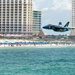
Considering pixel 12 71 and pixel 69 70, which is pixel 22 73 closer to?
pixel 12 71

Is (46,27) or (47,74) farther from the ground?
(46,27)

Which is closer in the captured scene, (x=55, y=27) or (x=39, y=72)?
(x=55, y=27)

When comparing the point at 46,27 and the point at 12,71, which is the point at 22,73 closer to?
the point at 12,71

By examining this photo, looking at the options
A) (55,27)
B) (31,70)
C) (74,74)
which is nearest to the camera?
(55,27)

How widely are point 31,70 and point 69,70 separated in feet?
29.7

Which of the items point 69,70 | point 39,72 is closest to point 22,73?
point 39,72

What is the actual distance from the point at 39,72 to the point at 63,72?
5.55 m

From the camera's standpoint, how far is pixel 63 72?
378ft

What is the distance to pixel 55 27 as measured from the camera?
101875 millimetres

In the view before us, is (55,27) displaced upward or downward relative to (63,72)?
upward

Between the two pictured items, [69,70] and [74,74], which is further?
[69,70]

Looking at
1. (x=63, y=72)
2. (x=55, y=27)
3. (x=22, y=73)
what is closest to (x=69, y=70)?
(x=63, y=72)

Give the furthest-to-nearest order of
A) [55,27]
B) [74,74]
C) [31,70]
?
[31,70]
[74,74]
[55,27]

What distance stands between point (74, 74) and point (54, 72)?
6724 millimetres
